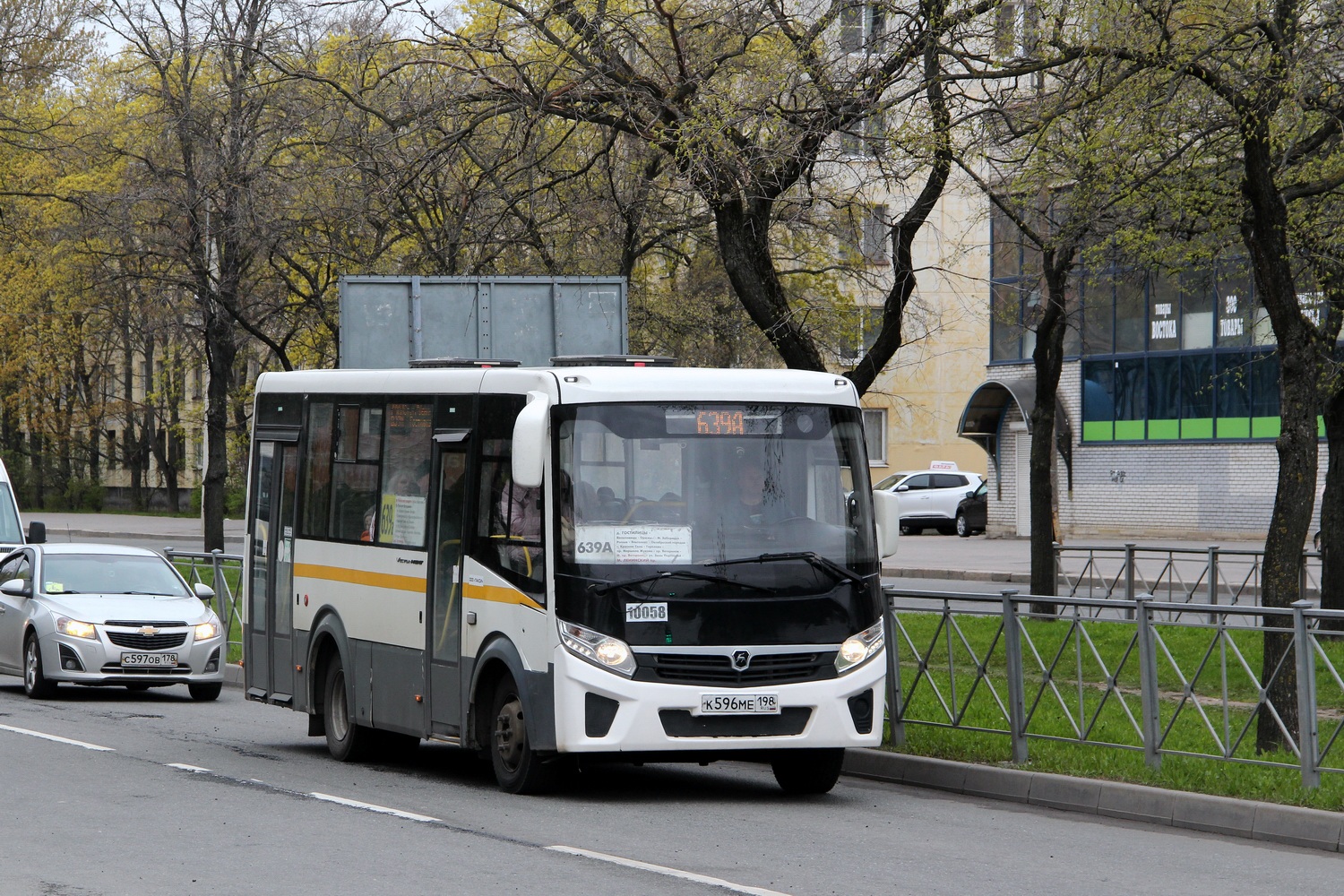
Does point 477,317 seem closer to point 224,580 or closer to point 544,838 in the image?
point 224,580

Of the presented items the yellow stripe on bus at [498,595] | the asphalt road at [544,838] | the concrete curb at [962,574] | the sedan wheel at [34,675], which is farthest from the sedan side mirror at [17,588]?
the concrete curb at [962,574]

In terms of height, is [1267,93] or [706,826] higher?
[1267,93]

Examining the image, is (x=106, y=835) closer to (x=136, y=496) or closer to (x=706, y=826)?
(x=706, y=826)

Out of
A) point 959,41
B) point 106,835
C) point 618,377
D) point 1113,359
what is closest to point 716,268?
point 1113,359

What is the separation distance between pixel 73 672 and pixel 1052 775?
10247mm

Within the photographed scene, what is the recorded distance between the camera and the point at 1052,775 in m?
10.9

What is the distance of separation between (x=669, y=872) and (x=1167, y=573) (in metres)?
17.4

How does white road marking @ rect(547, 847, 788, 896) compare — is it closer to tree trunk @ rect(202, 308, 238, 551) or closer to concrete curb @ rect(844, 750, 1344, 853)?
concrete curb @ rect(844, 750, 1344, 853)

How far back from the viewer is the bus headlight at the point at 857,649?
34.8 ft

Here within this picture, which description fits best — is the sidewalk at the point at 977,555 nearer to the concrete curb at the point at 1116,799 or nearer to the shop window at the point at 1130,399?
the shop window at the point at 1130,399

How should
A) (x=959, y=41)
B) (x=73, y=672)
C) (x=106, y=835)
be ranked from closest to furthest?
(x=106, y=835) → (x=959, y=41) → (x=73, y=672)

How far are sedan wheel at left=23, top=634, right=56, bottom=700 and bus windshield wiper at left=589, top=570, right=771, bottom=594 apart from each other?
9.23m

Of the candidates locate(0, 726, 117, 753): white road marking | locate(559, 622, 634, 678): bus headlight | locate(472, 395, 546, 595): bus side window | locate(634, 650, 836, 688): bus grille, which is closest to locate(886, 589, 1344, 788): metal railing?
locate(634, 650, 836, 688): bus grille

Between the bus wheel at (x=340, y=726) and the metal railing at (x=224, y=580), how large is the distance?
6680 millimetres
